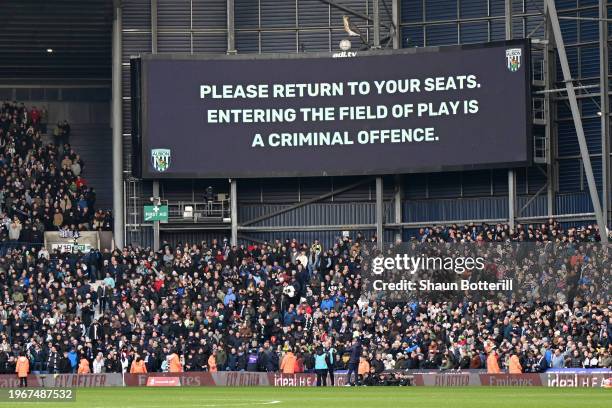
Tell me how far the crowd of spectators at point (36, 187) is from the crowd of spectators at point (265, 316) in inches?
90.7

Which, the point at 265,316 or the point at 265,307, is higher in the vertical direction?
the point at 265,307

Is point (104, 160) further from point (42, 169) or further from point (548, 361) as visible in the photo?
point (548, 361)

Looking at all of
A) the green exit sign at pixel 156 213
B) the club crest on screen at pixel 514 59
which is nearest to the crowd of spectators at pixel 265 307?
the green exit sign at pixel 156 213

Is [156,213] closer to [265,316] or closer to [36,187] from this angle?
[36,187]

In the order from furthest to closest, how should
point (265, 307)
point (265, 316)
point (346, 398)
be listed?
point (265, 307), point (265, 316), point (346, 398)

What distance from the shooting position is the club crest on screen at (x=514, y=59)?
67.1 m

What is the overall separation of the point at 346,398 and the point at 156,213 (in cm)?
3062

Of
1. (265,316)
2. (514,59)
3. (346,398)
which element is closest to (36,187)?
(265,316)

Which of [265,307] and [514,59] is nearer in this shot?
[265,307]

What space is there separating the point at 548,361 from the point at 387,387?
5647 mm

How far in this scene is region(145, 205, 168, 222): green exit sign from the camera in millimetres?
70812

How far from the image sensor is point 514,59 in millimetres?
67125

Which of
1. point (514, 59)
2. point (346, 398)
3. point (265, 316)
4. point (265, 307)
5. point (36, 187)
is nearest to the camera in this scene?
point (346, 398)

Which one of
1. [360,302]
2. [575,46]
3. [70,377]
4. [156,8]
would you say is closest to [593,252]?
[360,302]
